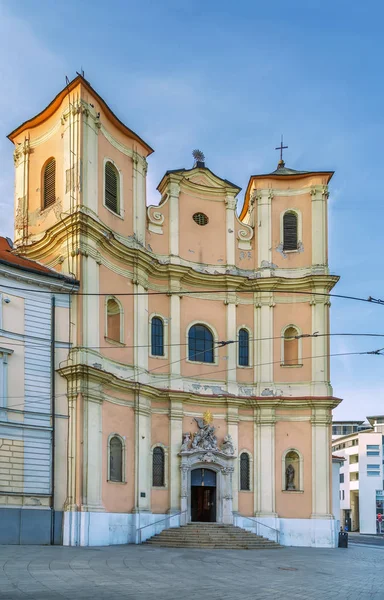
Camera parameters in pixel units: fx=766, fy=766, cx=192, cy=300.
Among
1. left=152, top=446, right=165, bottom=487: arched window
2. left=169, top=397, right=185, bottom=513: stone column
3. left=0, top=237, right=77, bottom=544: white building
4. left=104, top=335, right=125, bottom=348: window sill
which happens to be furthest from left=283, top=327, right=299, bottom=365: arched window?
left=0, top=237, right=77, bottom=544: white building

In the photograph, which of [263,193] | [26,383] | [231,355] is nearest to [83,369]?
[26,383]

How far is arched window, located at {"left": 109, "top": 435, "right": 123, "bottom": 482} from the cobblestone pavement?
157 inches

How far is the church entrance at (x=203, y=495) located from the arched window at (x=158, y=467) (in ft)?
5.25

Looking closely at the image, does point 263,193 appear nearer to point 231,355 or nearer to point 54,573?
point 231,355

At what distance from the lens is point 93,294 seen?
30.6 m

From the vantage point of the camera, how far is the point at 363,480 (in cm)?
8606

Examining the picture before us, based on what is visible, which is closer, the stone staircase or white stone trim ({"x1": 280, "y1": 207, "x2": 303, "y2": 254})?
the stone staircase

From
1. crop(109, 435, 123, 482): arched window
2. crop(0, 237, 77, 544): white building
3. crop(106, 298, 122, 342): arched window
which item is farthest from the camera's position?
crop(106, 298, 122, 342): arched window

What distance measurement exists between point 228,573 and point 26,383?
11.2 metres

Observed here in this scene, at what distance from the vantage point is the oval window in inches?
1491

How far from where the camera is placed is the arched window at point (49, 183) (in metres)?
32.8

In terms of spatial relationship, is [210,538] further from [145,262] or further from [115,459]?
[145,262]

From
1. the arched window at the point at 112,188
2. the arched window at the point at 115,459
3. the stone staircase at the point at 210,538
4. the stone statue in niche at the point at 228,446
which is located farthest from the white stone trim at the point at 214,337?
the stone staircase at the point at 210,538

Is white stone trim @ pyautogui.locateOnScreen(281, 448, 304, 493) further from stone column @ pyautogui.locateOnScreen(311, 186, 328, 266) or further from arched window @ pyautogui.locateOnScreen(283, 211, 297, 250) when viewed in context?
arched window @ pyautogui.locateOnScreen(283, 211, 297, 250)
